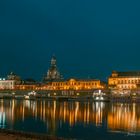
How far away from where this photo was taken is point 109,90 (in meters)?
131

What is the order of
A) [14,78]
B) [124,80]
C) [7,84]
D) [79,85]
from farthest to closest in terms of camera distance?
1. [14,78]
2. [7,84]
3. [79,85]
4. [124,80]

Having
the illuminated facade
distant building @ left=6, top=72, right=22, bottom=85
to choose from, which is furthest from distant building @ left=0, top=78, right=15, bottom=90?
the illuminated facade

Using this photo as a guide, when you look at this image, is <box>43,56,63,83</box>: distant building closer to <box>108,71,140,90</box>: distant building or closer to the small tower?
the small tower

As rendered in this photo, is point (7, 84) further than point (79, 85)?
Yes

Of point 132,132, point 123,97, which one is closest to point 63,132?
point 132,132

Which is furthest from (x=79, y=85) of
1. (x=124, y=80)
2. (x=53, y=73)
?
(x=53, y=73)

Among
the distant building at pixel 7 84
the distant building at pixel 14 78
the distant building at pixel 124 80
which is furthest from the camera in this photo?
the distant building at pixel 14 78

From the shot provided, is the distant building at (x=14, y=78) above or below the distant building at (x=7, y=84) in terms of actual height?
above

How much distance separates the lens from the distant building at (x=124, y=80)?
454 feet

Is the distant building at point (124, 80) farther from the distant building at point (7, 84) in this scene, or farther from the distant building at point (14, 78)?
the distant building at point (7, 84)

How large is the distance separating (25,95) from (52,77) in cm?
3250

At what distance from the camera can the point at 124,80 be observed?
141 m

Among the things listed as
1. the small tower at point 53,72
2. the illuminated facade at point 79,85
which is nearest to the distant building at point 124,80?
the illuminated facade at point 79,85

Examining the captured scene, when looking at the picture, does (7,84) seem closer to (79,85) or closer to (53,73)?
(53,73)
